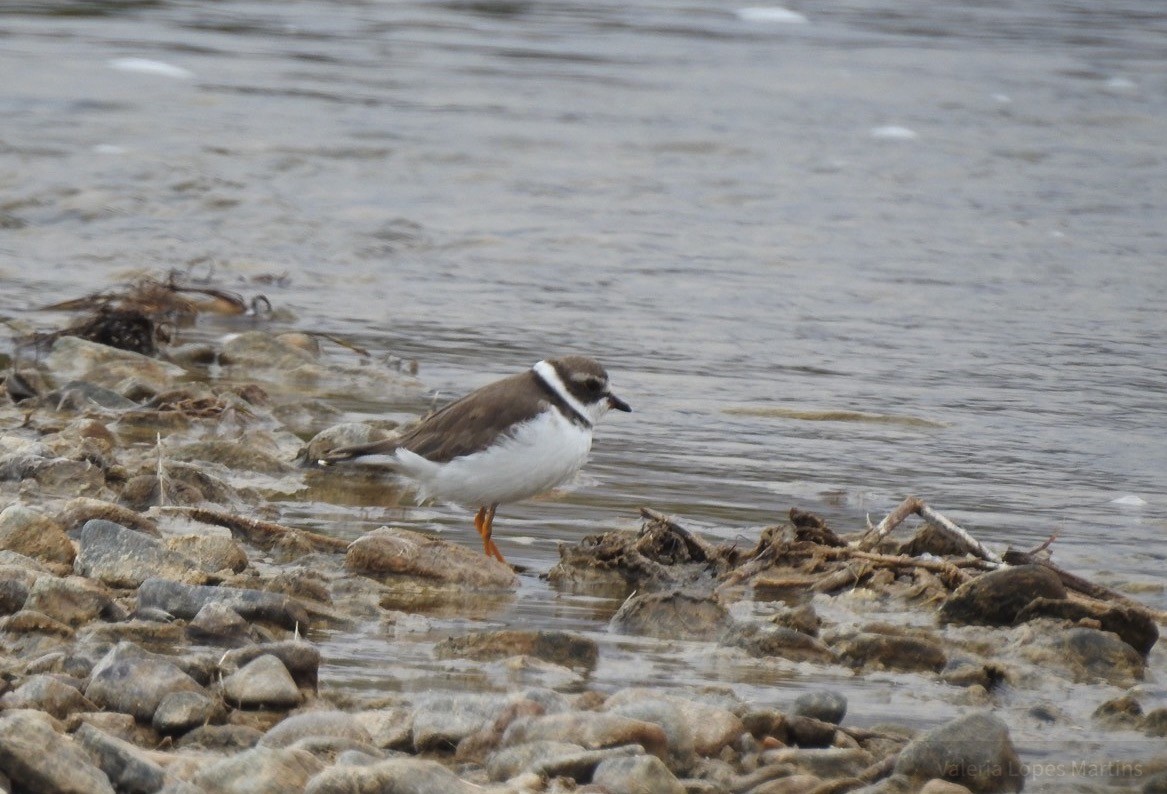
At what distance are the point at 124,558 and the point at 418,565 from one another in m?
0.85

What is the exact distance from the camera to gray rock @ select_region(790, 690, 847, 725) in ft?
12.9

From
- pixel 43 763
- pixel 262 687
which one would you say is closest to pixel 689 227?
pixel 262 687

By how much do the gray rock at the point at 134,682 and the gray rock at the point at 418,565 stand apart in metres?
1.29

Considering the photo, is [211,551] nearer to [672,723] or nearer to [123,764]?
[123,764]

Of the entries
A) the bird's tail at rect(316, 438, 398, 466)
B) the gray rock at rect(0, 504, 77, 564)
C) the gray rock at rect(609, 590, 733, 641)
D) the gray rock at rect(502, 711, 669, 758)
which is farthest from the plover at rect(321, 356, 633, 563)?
the gray rock at rect(502, 711, 669, 758)

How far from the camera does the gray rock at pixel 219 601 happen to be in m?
4.39

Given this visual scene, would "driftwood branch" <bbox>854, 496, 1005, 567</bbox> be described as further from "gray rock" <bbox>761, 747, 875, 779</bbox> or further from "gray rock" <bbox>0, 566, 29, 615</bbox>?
"gray rock" <bbox>0, 566, 29, 615</bbox>

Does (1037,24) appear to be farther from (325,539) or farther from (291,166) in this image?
(325,539)

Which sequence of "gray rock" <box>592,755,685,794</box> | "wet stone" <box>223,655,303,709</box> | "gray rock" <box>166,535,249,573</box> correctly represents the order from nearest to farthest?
"gray rock" <box>592,755,685,794</box>, "wet stone" <box>223,655,303,709</box>, "gray rock" <box>166,535,249,573</box>

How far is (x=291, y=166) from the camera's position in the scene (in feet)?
45.4

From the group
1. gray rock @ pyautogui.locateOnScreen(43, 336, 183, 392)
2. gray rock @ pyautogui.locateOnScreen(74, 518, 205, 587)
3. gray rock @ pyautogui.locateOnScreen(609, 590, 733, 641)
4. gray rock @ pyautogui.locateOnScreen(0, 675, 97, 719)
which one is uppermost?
gray rock @ pyautogui.locateOnScreen(0, 675, 97, 719)

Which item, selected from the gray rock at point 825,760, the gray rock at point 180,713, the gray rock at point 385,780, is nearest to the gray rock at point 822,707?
the gray rock at point 825,760

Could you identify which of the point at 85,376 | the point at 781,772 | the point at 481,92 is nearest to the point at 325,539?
the point at 781,772

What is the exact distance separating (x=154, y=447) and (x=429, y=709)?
10.0ft
